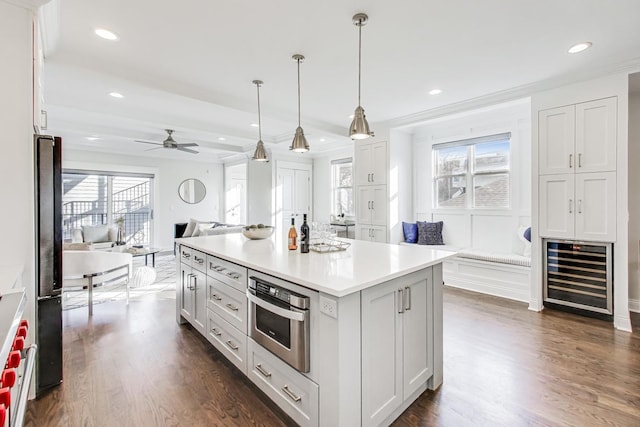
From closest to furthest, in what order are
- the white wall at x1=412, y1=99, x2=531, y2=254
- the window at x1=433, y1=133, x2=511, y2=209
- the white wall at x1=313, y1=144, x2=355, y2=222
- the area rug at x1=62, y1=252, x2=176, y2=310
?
the area rug at x1=62, y1=252, x2=176, y2=310, the white wall at x1=412, y1=99, x2=531, y2=254, the window at x1=433, y1=133, x2=511, y2=209, the white wall at x1=313, y1=144, x2=355, y2=222

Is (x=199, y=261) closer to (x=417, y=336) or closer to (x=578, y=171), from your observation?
(x=417, y=336)

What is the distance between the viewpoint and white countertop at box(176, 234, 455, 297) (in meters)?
1.48

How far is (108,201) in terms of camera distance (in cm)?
718

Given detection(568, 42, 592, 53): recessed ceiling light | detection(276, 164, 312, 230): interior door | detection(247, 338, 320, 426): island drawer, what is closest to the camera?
detection(247, 338, 320, 426): island drawer

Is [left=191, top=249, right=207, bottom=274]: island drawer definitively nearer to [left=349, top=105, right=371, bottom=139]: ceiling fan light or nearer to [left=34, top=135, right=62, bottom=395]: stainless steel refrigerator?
[left=34, top=135, right=62, bottom=395]: stainless steel refrigerator

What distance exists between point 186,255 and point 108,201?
567 centimetres

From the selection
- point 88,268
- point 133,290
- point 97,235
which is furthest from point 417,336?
point 97,235

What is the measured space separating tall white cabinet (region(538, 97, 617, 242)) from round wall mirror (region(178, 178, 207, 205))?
298 inches

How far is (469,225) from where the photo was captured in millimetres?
4883

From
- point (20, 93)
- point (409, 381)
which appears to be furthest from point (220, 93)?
point (409, 381)

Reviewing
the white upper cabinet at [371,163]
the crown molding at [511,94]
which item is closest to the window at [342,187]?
the white upper cabinet at [371,163]

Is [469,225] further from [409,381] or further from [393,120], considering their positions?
[409,381]

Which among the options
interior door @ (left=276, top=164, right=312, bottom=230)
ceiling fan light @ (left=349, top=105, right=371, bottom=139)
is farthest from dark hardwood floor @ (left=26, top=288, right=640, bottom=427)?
interior door @ (left=276, top=164, right=312, bottom=230)

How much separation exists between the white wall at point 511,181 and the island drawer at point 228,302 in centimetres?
381
